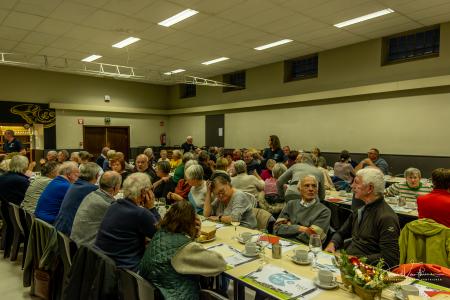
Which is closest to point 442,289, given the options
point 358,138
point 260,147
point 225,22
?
point 225,22

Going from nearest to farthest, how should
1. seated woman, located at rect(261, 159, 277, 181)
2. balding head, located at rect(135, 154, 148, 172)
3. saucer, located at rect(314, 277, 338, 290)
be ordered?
saucer, located at rect(314, 277, 338, 290), balding head, located at rect(135, 154, 148, 172), seated woman, located at rect(261, 159, 277, 181)

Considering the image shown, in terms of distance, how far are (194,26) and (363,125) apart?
5.04 m

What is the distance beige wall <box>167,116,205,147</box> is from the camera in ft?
42.2

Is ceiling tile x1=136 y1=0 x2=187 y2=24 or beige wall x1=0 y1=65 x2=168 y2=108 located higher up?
ceiling tile x1=136 y1=0 x2=187 y2=24

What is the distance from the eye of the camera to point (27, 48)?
8023 mm

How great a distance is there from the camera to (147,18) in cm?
597

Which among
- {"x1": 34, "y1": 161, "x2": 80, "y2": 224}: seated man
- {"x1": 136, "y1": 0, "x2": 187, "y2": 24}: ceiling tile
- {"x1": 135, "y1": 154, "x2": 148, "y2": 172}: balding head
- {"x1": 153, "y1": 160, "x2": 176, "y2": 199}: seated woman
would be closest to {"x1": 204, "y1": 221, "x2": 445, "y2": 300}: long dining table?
{"x1": 34, "y1": 161, "x2": 80, "y2": 224}: seated man

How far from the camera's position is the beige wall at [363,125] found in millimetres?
6984

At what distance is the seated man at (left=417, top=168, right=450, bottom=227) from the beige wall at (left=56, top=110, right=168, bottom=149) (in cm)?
1157

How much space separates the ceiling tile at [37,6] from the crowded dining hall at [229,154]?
45 mm

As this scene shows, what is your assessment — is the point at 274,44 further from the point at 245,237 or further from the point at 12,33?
the point at 245,237

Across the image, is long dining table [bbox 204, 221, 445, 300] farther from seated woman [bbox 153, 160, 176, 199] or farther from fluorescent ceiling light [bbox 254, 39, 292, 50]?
fluorescent ceiling light [bbox 254, 39, 292, 50]

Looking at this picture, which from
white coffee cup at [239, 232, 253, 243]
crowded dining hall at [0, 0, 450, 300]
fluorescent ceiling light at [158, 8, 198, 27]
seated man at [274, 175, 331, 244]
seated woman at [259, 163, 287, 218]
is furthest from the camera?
fluorescent ceiling light at [158, 8, 198, 27]

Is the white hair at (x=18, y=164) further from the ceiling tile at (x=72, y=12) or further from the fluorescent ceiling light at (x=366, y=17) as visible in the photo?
the fluorescent ceiling light at (x=366, y=17)
